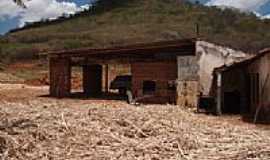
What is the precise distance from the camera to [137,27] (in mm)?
77562

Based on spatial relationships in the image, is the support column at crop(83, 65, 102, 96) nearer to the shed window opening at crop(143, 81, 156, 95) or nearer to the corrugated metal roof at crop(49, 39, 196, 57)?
the corrugated metal roof at crop(49, 39, 196, 57)

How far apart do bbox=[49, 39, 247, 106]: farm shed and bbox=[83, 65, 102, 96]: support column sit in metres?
2.50

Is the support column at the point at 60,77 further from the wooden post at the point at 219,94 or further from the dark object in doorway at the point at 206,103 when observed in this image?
the wooden post at the point at 219,94

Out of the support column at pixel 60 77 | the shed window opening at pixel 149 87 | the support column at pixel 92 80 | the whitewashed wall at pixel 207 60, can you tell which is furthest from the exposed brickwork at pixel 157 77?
the support column at pixel 92 80

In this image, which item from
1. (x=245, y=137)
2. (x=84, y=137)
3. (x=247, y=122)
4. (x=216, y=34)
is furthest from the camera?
(x=216, y=34)

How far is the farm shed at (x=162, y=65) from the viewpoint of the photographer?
21.8m

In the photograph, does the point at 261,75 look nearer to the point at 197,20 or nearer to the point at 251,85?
the point at 251,85

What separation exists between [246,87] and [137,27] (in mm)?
56109

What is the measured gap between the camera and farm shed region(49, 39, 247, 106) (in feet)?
71.4

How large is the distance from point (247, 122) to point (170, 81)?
6328 mm

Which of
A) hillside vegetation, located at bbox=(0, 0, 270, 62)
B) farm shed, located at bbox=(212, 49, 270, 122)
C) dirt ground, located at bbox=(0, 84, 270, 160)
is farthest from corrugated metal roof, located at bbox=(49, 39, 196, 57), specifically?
hillside vegetation, located at bbox=(0, 0, 270, 62)

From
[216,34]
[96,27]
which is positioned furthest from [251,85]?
[96,27]

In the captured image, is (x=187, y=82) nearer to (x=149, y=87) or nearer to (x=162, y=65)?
(x=162, y=65)

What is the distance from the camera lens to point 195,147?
32.4ft
